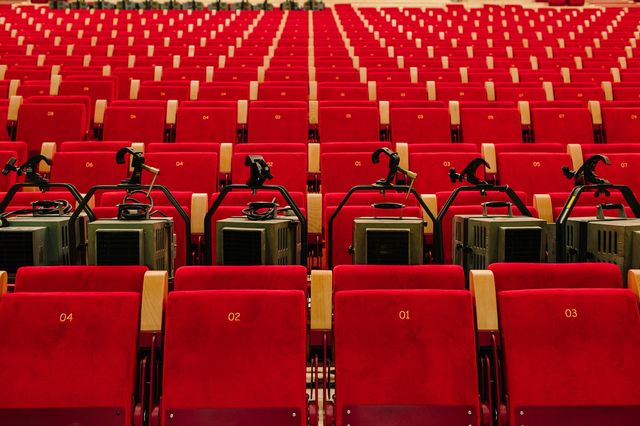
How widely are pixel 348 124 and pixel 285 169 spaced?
0.83ft

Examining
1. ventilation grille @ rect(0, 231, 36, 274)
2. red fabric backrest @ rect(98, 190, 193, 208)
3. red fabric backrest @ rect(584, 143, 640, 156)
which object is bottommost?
ventilation grille @ rect(0, 231, 36, 274)

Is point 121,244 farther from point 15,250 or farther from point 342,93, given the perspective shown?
point 342,93

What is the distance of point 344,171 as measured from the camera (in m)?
0.93

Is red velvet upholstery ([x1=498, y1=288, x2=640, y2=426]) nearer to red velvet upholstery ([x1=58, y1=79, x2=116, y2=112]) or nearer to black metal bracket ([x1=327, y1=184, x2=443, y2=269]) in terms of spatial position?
black metal bracket ([x1=327, y1=184, x2=443, y2=269])

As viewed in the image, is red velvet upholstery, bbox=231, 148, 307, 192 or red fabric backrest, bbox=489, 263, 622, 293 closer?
red fabric backrest, bbox=489, 263, 622, 293

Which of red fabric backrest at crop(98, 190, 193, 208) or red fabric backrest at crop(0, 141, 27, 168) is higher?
red fabric backrest at crop(0, 141, 27, 168)

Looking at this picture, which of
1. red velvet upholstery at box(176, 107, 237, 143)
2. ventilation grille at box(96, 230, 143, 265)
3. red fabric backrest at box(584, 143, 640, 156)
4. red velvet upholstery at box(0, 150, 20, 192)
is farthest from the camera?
red velvet upholstery at box(176, 107, 237, 143)

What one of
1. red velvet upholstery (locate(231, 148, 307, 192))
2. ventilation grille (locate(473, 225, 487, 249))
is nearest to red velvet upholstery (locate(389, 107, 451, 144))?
red velvet upholstery (locate(231, 148, 307, 192))

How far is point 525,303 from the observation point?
51cm

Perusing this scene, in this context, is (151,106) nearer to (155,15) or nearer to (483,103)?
(483,103)

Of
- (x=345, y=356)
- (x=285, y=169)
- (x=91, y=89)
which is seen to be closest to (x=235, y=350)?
(x=345, y=356)

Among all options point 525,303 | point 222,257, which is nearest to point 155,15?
point 222,257

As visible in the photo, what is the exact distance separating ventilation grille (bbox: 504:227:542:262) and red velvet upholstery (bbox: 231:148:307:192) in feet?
1.19

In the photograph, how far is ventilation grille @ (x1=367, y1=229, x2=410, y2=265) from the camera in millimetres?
623
